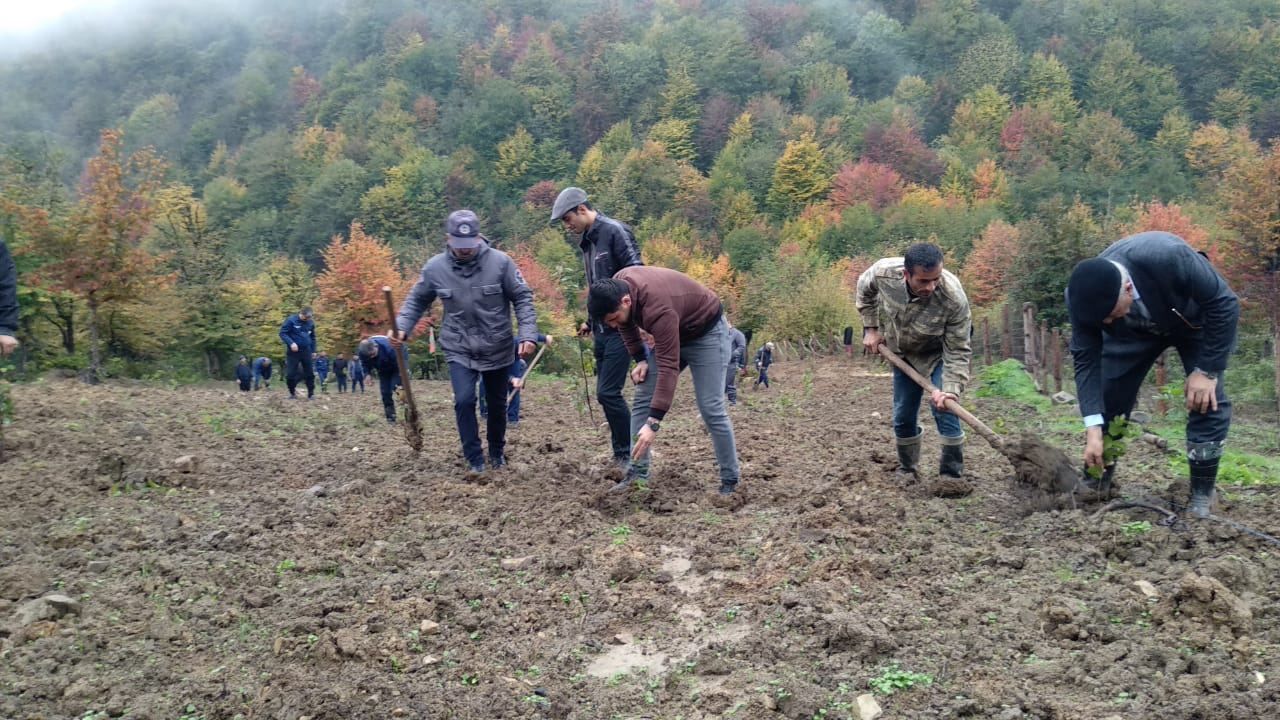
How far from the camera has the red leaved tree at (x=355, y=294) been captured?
114 feet

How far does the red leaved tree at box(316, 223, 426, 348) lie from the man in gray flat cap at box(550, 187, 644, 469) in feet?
91.0

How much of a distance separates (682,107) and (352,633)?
103560mm

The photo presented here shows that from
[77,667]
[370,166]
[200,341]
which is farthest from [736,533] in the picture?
[370,166]

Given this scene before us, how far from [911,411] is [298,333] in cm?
1240

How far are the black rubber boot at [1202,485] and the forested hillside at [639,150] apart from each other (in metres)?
18.7

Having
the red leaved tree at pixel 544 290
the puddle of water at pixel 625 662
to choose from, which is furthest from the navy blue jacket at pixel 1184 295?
the red leaved tree at pixel 544 290

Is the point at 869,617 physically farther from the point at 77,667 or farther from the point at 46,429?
the point at 46,429

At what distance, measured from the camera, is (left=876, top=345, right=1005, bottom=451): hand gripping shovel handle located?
5.56 meters

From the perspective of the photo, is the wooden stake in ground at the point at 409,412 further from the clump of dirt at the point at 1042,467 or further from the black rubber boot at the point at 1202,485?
the black rubber boot at the point at 1202,485

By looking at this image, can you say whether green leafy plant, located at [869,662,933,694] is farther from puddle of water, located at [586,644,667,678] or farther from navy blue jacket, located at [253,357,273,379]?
navy blue jacket, located at [253,357,273,379]

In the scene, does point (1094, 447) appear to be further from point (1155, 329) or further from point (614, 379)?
point (614, 379)

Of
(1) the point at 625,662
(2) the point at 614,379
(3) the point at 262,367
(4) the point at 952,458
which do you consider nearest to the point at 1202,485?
(4) the point at 952,458

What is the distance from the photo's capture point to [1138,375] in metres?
5.02

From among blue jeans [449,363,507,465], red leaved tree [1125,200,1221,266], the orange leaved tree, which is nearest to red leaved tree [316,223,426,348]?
the orange leaved tree
